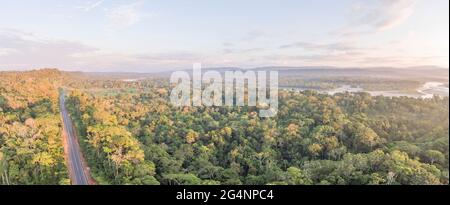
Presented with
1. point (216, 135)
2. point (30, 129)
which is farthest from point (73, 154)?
point (216, 135)

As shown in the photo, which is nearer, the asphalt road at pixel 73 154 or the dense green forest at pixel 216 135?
the asphalt road at pixel 73 154

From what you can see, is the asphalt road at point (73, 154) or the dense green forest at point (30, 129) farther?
the dense green forest at point (30, 129)

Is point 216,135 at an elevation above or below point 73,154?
above

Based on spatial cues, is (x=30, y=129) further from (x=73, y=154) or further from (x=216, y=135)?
(x=216, y=135)

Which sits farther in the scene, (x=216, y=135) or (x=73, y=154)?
(x=216, y=135)

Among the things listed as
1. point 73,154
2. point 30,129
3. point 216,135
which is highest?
point 30,129

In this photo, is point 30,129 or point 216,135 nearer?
point 30,129
